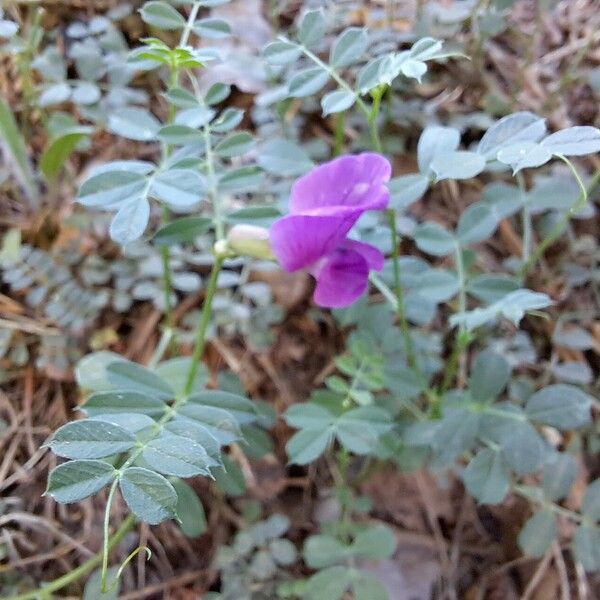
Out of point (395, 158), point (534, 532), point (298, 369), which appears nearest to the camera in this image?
point (534, 532)

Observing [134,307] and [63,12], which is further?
[63,12]

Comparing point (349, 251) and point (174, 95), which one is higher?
point (174, 95)

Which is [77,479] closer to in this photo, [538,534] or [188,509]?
[188,509]

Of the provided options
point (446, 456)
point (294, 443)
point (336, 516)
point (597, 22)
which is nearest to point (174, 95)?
point (294, 443)

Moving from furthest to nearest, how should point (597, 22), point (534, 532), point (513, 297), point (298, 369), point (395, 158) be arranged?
point (597, 22) < point (395, 158) < point (298, 369) < point (534, 532) < point (513, 297)

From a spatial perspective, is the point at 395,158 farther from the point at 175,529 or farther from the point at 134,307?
the point at 175,529

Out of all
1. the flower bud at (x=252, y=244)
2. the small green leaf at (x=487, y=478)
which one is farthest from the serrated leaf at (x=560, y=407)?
the flower bud at (x=252, y=244)

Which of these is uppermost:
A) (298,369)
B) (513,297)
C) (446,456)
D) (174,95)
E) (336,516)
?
(174,95)
